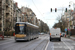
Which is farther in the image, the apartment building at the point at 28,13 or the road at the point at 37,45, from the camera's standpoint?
the apartment building at the point at 28,13

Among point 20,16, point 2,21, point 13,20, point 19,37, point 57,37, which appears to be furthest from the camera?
point 20,16

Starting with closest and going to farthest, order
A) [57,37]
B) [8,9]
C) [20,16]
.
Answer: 1. [57,37]
2. [8,9]
3. [20,16]

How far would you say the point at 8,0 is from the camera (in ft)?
226

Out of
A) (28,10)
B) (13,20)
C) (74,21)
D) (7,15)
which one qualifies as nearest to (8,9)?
(7,15)

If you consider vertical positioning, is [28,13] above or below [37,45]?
above

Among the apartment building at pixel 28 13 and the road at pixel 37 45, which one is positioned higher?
the apartment building at pixel 28 13

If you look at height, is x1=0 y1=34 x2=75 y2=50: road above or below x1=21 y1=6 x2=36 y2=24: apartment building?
below

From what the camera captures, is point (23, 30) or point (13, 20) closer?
point (23, 30)

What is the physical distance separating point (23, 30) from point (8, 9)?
138 feet

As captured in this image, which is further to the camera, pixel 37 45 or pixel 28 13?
pixel 28 13

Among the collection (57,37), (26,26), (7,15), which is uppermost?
(7,15)

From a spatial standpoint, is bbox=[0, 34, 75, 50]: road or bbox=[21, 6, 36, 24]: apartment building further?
bbox=[21, 6, 36, 24]: apartment building

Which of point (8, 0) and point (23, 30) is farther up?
point (8, 0)

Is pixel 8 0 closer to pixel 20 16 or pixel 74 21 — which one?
pixel 20 16
